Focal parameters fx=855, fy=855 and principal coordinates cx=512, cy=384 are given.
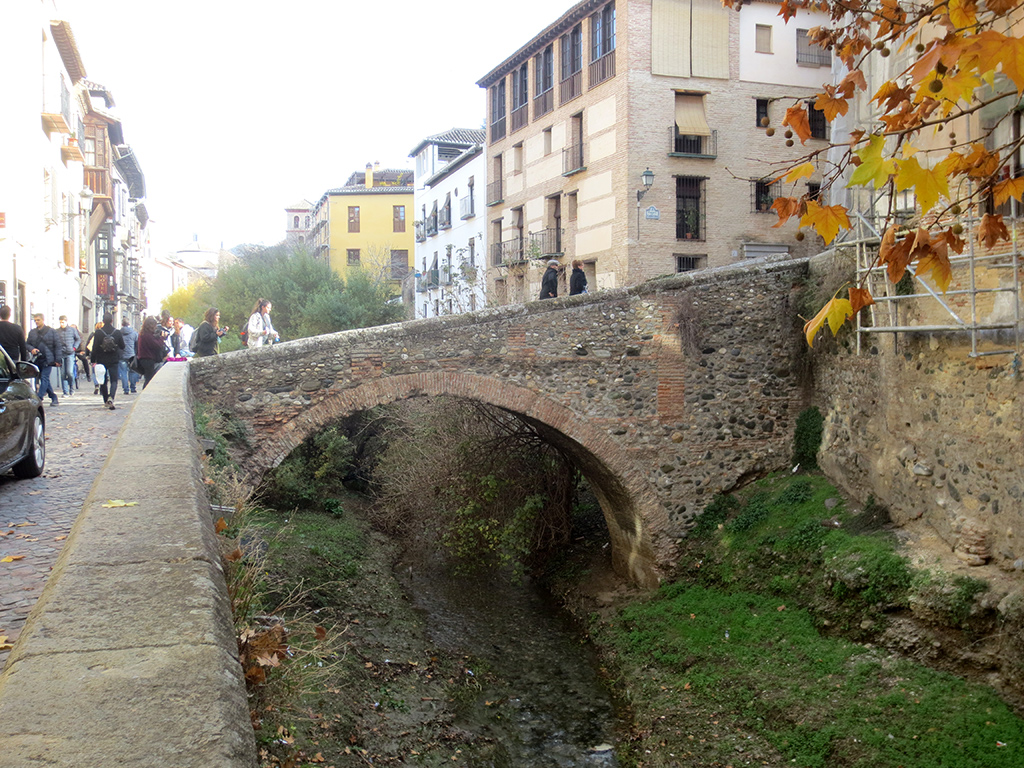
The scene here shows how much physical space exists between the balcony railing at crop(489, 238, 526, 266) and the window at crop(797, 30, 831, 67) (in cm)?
917

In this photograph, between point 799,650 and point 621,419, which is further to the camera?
point 621,419

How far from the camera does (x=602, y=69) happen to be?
71.7 feet

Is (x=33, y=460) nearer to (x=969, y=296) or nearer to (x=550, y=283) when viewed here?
(x=969, y=296)

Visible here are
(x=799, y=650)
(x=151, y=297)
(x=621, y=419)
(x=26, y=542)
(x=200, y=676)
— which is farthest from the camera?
(x=151, y=297)

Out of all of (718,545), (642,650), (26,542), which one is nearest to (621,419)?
(718,545)

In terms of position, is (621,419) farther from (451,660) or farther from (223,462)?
(223,462)

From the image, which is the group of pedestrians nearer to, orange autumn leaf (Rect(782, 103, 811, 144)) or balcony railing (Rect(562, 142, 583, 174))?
orange autumn leaf (Rect(782, 103, 811, 144))

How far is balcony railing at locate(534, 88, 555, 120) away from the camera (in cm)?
2452

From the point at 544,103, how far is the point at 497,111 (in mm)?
3837

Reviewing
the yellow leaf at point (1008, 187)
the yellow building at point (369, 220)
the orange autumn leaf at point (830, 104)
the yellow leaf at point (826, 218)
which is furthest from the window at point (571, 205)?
the yellow building at point (369, 220)

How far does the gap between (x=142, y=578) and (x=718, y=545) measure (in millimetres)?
9994

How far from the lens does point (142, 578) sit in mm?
2574

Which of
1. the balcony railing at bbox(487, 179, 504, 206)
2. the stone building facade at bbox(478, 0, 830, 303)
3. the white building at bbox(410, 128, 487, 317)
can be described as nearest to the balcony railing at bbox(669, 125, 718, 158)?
the stone building facade at bbox(478, 0, 830, 303)

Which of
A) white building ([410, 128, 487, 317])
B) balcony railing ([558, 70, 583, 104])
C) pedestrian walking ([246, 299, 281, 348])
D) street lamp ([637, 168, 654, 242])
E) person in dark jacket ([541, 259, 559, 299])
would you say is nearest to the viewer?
pedestrian walking ([246, 299, 281, 348])
